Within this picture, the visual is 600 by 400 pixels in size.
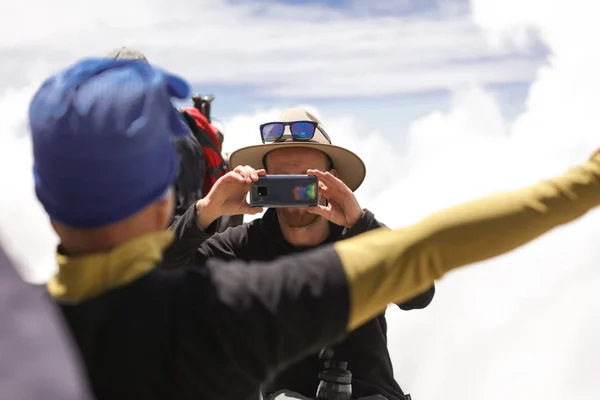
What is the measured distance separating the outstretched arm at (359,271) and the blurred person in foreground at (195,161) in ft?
6.17

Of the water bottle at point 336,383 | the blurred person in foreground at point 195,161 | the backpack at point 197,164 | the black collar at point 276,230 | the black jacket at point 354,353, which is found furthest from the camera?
the backpack at point 197,164

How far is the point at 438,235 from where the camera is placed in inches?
49.9

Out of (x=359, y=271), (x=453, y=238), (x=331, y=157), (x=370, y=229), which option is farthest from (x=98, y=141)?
(x=331, y=157)

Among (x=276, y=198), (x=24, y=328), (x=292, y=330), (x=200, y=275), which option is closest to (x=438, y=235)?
(x=292, y=330)

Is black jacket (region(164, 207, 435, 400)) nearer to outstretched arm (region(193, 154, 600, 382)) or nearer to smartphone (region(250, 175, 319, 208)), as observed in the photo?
smartphone (region(250, 175, 319, 208))

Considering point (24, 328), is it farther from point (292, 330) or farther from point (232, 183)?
point (232, 183)

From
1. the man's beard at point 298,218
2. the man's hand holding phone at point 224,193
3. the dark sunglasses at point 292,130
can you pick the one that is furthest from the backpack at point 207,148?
the man's hand holding phone at point 224,193

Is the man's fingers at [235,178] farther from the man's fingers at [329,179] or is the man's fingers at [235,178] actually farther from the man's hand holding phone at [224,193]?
the man's fingers at [329,179]

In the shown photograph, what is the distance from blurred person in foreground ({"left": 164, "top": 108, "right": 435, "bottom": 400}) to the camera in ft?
9.35

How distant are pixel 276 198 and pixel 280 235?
334mm

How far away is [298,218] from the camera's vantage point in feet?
10.3

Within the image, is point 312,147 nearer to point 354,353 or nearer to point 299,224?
point 299,224

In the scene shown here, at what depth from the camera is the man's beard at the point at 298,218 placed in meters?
3.11

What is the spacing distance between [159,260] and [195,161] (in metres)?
2.68
